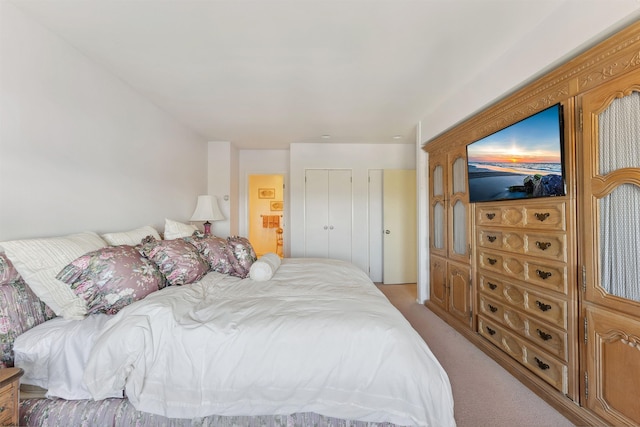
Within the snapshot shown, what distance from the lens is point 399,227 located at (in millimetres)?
4457

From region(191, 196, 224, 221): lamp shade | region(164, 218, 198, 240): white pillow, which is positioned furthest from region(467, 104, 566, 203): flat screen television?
region(191, 196, 224, 221): lamp shade

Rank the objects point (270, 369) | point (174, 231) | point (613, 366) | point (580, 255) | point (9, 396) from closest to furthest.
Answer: point (9, 396) < point (270, 369) < point (613, 366) < point (580, 255) < point (174, 231)

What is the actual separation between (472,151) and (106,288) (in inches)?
115

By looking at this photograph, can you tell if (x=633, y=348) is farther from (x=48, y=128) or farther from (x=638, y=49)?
(x=48, y=128)

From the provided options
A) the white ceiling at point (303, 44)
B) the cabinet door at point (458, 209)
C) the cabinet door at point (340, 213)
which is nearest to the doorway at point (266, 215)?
the cabinet door at point (340, 213)

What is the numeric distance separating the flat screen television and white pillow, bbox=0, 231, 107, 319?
2.82 metres

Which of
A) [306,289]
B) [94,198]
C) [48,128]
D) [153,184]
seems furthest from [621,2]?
[153,184]

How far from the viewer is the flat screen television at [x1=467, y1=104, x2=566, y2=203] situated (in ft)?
5.20

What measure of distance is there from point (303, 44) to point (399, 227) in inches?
133

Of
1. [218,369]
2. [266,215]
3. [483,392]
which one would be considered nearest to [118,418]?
[218,369]

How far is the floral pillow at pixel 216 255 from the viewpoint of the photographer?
7.00ft

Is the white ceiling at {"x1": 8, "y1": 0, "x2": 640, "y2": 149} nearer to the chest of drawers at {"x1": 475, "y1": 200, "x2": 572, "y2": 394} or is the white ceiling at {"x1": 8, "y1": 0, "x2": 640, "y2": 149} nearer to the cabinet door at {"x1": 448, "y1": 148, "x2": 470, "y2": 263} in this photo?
the cabinet door at {"x1": 448, "y1": 148, "x2": 470, "y2": 263}

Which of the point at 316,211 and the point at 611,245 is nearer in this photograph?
the point at 611,245

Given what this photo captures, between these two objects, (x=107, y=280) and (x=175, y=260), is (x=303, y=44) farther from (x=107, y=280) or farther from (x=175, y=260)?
(x=107, y=280)
